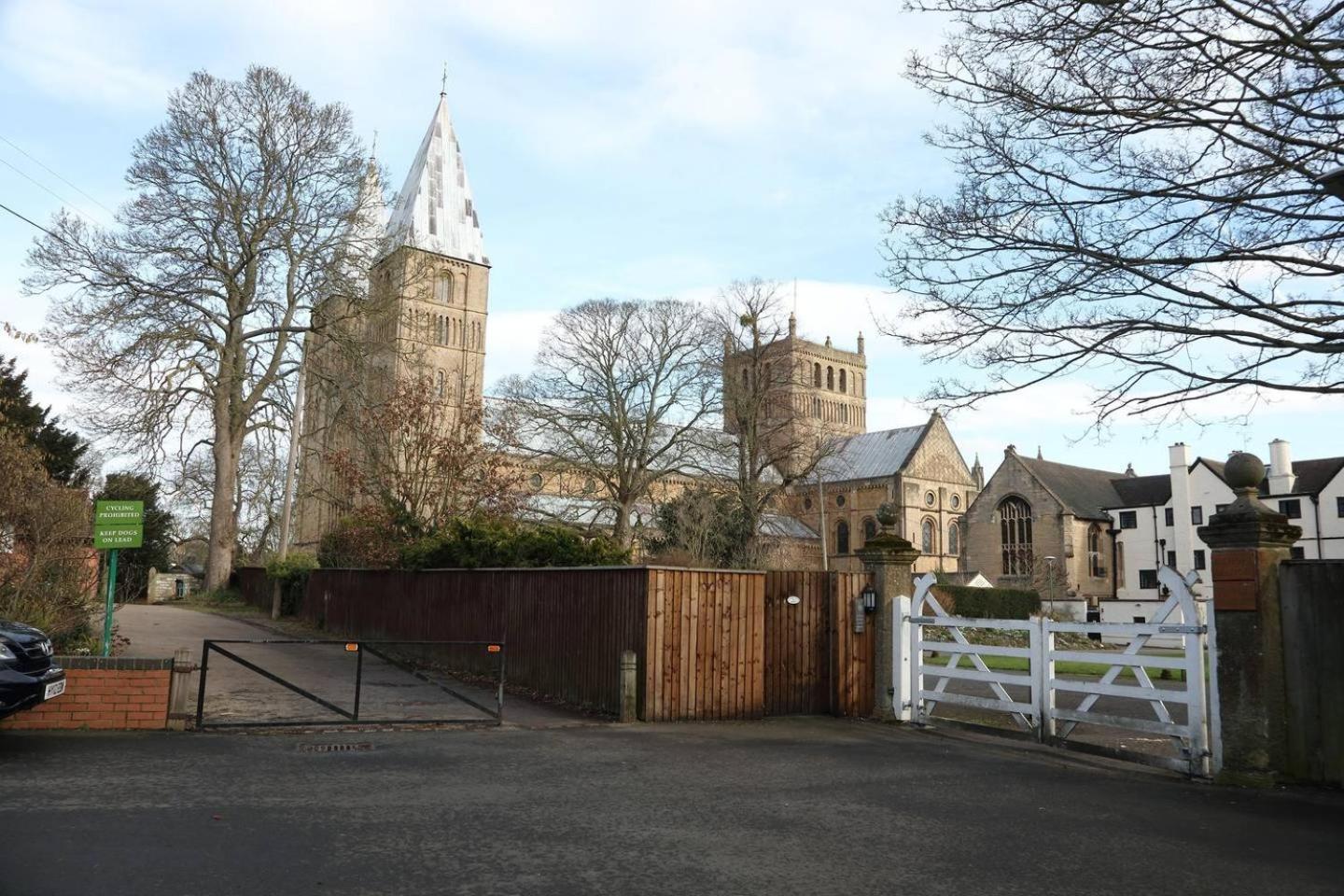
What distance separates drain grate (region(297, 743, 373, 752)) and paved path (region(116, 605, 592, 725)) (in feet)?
3.52

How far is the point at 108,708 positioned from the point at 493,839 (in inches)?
230

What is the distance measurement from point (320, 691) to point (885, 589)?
315 inches

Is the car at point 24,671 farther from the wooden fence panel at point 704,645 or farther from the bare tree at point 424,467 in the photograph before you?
the bare tree at point 424,467

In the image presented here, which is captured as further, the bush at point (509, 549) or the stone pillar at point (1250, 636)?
the bush at point (509, 549)

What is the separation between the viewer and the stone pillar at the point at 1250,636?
8312 mm

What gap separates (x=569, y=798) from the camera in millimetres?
7156

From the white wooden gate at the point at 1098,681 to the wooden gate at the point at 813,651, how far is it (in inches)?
31.6

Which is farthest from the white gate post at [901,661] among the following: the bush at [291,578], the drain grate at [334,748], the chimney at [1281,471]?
the chimney at [1281,471]

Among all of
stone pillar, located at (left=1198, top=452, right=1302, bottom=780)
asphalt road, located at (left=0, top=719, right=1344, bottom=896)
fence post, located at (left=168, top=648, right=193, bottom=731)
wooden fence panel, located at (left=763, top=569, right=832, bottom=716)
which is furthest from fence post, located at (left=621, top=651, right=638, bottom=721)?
stone pillar, located at (left=1198, top=452, right=1302, bottom=780)

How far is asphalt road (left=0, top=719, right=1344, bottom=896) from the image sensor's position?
17.0ft

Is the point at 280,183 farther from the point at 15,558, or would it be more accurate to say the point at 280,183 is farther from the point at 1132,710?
the point at 1132,710

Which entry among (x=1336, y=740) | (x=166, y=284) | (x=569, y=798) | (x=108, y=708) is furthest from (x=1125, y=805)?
(x=166, y=284)

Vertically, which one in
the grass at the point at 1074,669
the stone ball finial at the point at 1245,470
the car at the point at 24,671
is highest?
the stone ball finial at the point at 1245,470

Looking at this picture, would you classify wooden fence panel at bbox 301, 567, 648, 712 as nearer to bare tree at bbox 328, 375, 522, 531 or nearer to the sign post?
bare tree at bbox 328, 375, 522, 531
